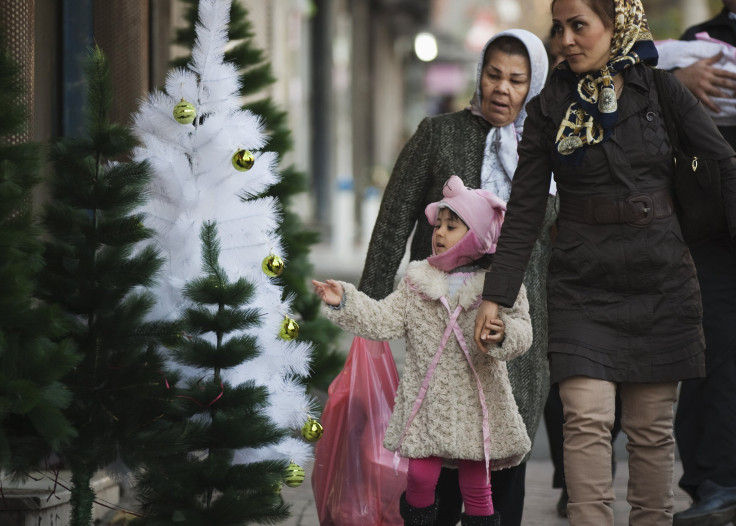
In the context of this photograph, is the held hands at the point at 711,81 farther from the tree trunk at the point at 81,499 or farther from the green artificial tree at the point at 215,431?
the tree trunk at the point at 81,499

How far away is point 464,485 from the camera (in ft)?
12.7

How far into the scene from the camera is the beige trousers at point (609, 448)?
140 inches

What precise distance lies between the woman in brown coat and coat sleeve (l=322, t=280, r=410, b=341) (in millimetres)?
372

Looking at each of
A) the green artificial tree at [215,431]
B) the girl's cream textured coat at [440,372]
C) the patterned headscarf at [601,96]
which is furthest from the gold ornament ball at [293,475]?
the patterned headscarf at [601,96]

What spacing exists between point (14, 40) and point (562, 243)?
2.09m

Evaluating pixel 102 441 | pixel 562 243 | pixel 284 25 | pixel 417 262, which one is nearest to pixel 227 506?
pixel 102 441

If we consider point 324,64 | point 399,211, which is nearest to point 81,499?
point 399,211

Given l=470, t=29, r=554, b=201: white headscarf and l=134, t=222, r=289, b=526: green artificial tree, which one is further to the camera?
l=470, t=29, r=554, b=201: white headscarf

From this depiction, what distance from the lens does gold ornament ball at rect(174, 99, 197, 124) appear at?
146 inches

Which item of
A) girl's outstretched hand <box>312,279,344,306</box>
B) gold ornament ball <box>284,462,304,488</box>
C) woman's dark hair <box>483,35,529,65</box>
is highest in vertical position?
woman's dark hair <box>483,35,529,65</box>

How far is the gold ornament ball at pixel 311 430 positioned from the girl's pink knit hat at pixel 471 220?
2.17 ft

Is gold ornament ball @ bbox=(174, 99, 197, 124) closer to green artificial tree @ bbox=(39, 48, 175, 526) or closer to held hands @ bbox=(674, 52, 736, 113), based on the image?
green artificial tree @ bbox=(39, 48, 175, 526)

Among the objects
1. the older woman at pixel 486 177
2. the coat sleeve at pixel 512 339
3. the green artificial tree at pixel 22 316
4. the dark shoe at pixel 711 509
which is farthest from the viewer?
the dark shoe at pixel 711 509

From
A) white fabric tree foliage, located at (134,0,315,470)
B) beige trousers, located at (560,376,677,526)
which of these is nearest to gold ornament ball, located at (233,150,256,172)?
white fabric tree foliage, located at (134,0,315,470)
